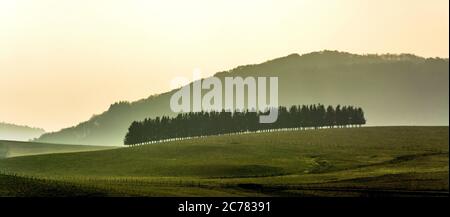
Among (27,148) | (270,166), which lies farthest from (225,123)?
(270,166)

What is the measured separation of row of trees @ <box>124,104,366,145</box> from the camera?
13325 cm

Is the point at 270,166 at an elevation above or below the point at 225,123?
below

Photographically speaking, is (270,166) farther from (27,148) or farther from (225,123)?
(27,148)

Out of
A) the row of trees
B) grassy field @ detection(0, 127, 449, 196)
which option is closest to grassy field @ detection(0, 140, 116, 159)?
the row of trees

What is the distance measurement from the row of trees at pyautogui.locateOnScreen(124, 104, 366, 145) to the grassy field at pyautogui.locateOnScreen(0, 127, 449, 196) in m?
17.0

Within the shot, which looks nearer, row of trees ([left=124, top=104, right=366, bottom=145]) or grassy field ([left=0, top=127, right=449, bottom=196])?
grassy field ([left=0, top=127, right=449, bottom=196])

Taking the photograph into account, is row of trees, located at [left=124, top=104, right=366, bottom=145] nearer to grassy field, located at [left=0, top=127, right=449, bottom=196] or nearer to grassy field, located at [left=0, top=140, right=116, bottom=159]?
grassy field, located at [left=0, top=127, right=449, bottom=196]

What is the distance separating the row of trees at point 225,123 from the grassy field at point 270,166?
17.0 meters

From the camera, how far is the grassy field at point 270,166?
59.8m

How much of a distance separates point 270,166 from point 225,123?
203ft

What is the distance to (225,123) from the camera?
472 feet

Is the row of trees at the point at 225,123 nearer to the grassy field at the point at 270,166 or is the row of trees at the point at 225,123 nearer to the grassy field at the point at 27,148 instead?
the grassy field at the point at 270,166

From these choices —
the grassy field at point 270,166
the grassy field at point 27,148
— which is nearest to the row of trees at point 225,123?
the grassy field at point 270,166
